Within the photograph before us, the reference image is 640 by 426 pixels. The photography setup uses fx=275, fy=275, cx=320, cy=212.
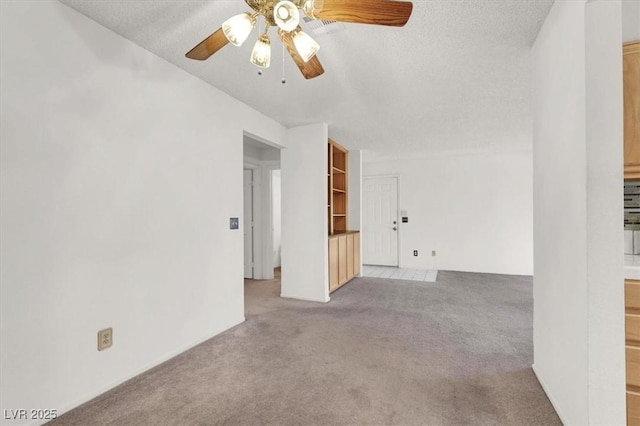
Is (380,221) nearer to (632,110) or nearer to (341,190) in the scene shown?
(341,190)

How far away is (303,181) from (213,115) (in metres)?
1.49

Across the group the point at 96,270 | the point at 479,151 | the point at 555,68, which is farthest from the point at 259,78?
the point at 479,151

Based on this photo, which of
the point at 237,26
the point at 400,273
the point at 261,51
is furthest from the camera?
the point at 400,273

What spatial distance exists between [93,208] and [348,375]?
203cm

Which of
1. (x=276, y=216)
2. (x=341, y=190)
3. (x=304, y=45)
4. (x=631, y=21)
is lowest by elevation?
(x=276, y=216)

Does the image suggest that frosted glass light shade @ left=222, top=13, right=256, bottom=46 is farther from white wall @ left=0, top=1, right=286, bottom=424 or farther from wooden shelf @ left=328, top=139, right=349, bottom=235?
wooden shelf @ left=328, top=139, right=349, bottom=235

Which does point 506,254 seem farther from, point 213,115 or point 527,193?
point 213,115

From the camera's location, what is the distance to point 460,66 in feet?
7.52

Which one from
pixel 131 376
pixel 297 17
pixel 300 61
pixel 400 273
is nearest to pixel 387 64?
pixel 300 61

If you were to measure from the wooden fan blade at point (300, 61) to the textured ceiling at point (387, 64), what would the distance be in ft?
1.42

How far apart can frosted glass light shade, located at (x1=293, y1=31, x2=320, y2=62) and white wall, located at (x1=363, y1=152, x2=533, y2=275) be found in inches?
192

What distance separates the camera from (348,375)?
1.95 m

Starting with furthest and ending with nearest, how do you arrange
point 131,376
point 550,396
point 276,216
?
point 276,216
point 131,376
point 550,396

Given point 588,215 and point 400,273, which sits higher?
point 588,215
